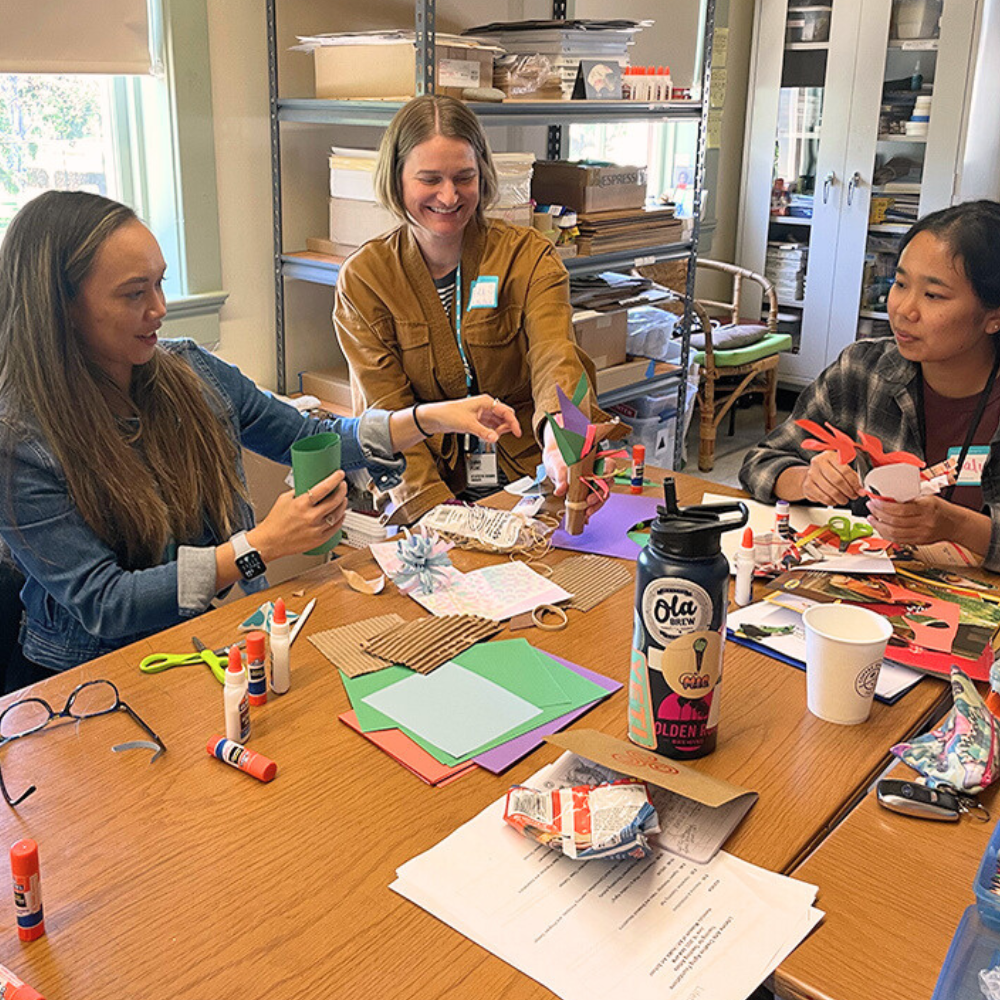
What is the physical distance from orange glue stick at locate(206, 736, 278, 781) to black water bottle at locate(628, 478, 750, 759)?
39 cm

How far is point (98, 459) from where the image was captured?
4.97 ft

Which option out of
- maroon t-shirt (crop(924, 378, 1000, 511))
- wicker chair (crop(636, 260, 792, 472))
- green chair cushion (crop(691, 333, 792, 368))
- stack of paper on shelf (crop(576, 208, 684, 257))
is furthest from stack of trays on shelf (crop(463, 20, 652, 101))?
maroon t-shirt (crop(924, 378, 1000, 511))

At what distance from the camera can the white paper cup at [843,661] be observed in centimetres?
120

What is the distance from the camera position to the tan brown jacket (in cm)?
241

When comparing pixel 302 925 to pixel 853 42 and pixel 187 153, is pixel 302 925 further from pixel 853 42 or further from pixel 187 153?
pixel 853 42

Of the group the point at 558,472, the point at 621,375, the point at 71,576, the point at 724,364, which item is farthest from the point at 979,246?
the point at 724,364

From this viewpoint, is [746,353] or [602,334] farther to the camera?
[746,353]

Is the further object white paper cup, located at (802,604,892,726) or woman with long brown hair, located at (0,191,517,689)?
woman with long brown hair, located at (0,191,517,689)

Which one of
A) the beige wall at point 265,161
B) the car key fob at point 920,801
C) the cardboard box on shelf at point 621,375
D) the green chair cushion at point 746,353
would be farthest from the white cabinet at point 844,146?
the car key fob at point 920,801

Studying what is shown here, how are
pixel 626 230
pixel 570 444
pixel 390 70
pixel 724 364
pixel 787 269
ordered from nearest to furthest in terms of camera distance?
pixel 570 444
pixel 390 70
pixel 626 230
pixel 724 364
pixel 787 269

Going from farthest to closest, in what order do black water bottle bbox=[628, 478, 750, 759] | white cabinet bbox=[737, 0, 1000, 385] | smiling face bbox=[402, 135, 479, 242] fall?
white cabinet bbox=[737, 0, 1000, 385]
smiling face bbox=[402, 135, 479, 242]
black water bottle bbox=[628, 478, 750, 759]

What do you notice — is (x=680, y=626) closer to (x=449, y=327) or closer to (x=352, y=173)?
(x=449, y=327)

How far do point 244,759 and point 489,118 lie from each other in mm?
2168

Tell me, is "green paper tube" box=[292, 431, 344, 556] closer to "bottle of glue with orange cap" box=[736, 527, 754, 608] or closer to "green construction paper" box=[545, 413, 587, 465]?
"green construction paper" box=[545, 413, 587, 465]
